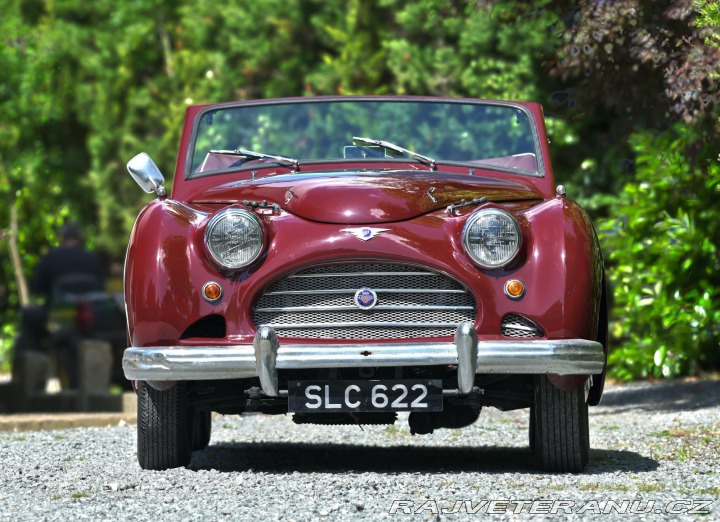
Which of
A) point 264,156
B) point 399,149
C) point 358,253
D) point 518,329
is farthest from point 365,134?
point 518,329

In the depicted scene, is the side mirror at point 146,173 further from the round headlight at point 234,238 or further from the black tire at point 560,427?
the black tire at point 560,427

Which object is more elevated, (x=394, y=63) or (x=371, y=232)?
(x=394, y=63)

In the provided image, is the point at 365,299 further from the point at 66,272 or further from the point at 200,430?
the point at 66,272

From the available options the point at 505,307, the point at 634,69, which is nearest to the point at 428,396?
the point at 505,307

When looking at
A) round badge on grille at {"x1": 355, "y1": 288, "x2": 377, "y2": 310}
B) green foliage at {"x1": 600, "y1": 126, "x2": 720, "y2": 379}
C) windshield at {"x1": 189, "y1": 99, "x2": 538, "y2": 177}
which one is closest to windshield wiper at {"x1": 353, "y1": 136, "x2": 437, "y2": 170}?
windshield at {"x1": 189, "y1": 99, "x2": 538, "y2": 177}

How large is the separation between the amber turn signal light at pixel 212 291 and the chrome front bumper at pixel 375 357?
230 millimetres

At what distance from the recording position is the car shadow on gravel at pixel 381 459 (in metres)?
6.38

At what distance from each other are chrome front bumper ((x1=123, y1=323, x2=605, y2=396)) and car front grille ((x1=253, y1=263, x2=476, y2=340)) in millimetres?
176

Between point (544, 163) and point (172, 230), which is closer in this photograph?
point (172, 230)

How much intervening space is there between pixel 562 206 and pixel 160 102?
24888 millimetres

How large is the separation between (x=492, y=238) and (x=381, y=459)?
1688mm

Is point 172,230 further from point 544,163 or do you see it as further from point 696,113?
point 696,113

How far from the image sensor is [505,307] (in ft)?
18.8

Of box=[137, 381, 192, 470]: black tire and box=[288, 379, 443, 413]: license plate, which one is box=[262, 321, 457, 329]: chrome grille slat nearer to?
box=[288, 379, 443, 413]: license plate
